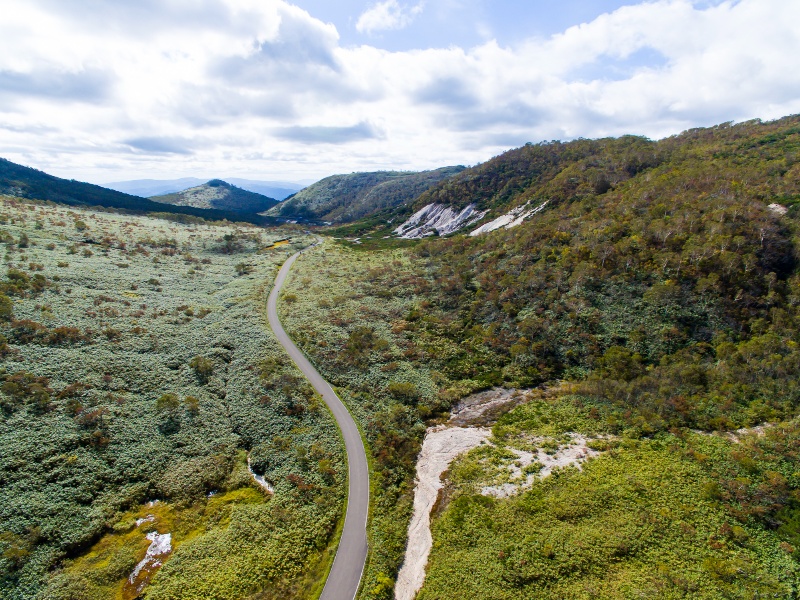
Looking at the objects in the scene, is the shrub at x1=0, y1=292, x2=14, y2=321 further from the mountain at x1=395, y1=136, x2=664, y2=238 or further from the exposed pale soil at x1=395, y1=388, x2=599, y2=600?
the mountain at x1=395, y1=136, x2=664, y2=238

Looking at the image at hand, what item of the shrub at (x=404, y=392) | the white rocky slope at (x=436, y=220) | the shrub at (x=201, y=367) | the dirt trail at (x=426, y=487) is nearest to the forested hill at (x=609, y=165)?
the white rocky slope at (x=436, y=220)

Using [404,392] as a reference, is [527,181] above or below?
above

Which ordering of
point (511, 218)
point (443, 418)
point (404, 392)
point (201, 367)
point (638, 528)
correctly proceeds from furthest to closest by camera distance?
point (511, 218) < point (201, 367) < point (404, 392) < point (443, 418) < point (638, 528)

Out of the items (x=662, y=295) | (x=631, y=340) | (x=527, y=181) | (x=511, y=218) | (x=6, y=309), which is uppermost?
(x=527, y=181)

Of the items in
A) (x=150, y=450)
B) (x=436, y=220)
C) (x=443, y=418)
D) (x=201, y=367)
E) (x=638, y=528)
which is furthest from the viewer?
(x=436, y=220)

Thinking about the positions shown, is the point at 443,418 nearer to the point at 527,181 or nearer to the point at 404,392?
the point at 404,392

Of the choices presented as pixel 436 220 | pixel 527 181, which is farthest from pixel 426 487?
pixel 527 181

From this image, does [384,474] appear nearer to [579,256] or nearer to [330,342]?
[330,342]
